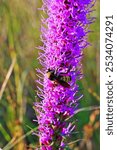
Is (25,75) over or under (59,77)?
over

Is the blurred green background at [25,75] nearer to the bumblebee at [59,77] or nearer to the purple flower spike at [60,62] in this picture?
the purple flower spike at [60,62]

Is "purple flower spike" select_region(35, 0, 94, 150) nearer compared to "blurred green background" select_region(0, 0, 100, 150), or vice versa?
"purple flower spike" select_region(35, 0, 94, 150)

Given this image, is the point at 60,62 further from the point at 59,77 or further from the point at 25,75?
the point at 25,75

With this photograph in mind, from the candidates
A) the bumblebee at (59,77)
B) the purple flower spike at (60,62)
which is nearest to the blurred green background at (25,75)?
the purple flower spike at (60,62)

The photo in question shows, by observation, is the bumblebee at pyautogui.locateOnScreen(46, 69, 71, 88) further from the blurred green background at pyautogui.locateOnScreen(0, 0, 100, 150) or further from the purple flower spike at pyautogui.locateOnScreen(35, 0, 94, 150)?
the blurred green background at pyautogui.locateOnScreen(0, 0, 100, 150)

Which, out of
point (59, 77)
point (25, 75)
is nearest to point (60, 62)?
point (59, 77)

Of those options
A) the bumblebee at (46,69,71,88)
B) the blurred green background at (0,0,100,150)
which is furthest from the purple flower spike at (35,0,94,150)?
the blurred green background at (0,0,100,150)

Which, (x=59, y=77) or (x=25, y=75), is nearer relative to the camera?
(x=59, y=77)
